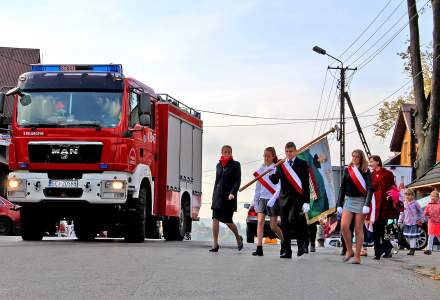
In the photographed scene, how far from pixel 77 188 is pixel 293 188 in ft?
15.2

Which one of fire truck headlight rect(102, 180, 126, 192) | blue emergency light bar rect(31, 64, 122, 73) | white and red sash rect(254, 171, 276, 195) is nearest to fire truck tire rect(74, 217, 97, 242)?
fire truck headlight rect(102, 180, 126, 192)

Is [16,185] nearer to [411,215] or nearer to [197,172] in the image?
[197,172]

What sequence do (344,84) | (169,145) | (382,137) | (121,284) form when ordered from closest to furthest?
(121,284) < (169,145) < (344,84) < (382,137)

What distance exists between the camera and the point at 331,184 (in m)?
19.2

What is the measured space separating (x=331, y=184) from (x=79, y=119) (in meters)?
5.38

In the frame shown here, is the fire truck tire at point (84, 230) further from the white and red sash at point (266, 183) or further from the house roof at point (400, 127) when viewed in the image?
the house roof at point (400, 127)

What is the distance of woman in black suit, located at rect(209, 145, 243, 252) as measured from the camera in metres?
15.9

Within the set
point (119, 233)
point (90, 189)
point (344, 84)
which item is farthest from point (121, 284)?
point (344, 84)

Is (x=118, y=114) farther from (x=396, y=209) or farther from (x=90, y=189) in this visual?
(x=396, y=209)

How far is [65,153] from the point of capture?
57.7 ft

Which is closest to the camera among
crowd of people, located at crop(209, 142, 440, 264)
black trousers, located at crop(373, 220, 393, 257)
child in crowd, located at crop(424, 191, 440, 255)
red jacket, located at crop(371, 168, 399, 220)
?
crowd of people, located at crop(209, 142, 440, 264)

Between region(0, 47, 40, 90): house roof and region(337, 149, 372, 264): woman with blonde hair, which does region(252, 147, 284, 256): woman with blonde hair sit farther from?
region(0, 47, 40, 90): house roof

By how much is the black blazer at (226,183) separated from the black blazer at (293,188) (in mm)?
1004

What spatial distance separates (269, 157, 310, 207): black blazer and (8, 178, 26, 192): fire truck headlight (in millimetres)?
5299
